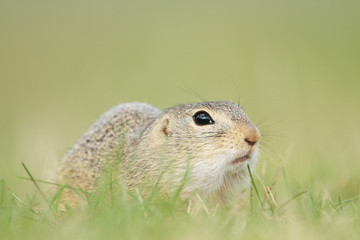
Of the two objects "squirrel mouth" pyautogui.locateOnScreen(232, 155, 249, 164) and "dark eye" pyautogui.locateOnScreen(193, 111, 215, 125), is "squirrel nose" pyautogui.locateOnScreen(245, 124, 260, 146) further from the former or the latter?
"dark eye" pyautogui.locateOnScreen(193, 111, 215, 125)

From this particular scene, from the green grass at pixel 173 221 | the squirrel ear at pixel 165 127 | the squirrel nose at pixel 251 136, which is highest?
the squirrel ear at pixel 165 127

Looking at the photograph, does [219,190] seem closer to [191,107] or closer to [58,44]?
[191,107]

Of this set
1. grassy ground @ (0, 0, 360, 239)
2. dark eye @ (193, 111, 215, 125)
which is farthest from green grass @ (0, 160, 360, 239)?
dark eye @ (193, 111, 215, 125)

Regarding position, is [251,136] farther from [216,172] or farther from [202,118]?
[202,118]

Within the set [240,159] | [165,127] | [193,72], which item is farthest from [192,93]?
[240,159]

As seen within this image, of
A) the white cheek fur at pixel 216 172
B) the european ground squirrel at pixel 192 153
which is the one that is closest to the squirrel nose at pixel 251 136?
the european ground squirrel at pixel 192 153

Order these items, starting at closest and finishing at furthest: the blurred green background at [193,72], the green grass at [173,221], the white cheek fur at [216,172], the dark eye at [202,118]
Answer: the green grass at [173,221], the white cheek fur at [216,172], the dark eye at [202,118], the blurred green background at [193,72]

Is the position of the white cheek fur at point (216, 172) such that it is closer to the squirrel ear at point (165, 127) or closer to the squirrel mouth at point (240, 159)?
the squirrel mouth at point (240, 159)

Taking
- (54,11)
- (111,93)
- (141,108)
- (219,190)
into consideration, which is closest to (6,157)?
(141,108)
